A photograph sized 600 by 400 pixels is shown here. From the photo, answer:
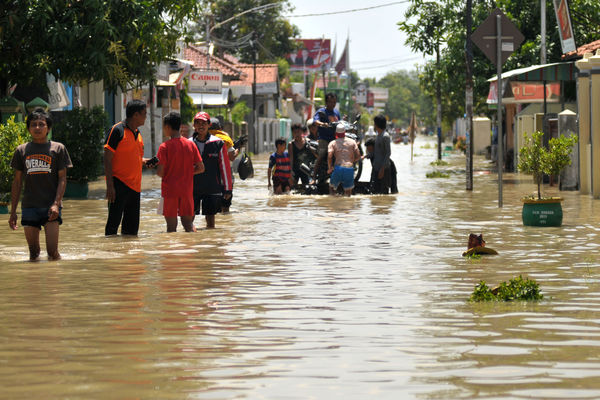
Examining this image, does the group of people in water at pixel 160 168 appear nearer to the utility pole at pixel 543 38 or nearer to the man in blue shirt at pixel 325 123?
the man in blue shirt at pixel 325 123

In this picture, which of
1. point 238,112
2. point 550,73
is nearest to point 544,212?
point 550,73

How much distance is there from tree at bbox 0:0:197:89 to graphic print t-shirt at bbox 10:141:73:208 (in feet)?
36.4

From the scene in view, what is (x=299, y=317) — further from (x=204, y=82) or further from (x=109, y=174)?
(x=204, y=82)

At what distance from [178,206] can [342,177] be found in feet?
27.7

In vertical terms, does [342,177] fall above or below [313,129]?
below

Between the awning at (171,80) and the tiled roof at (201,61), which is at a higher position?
the tiled roof at (201,61)

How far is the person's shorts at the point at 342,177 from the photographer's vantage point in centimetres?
2338

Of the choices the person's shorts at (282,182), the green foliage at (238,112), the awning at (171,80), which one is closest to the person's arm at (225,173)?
the person's shorts at (282,182)

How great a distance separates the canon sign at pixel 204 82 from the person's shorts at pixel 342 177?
15202 mm

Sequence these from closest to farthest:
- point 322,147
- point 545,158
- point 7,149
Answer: point 545,158, point 7,149, point 322,147

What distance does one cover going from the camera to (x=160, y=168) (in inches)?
598

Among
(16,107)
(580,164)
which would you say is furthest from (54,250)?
(580,164)

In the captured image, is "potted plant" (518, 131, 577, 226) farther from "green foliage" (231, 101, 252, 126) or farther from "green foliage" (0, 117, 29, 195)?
"green foliage" (231, 101, 252, 126)

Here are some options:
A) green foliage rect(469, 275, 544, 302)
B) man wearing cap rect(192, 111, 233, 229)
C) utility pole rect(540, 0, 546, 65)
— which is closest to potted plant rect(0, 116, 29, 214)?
man wearing cap rect(192, 111, 233, 229)
